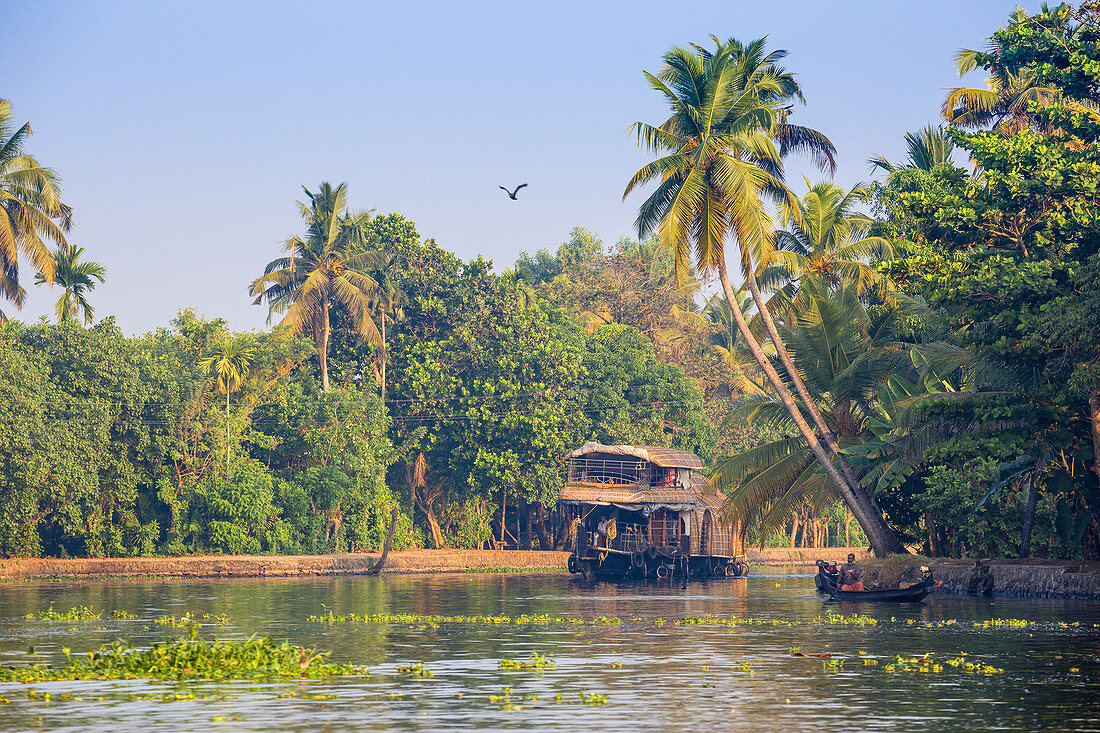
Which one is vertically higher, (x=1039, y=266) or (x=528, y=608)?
(x=1039, y=266)

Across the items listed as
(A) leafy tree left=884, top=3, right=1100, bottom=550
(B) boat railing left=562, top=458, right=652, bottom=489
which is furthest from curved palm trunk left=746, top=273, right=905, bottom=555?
(B) boat railing left=562, top=458, right=652, bottom=489

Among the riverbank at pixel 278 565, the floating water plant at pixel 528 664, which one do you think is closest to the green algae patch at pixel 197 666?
the floating water plant at pixel 528 664

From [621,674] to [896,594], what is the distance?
1844cm

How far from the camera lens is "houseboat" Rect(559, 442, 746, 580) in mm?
57844

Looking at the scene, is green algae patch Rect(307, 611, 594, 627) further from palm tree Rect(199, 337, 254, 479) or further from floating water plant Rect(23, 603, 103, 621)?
palm tree Rect(199, 337, 254, 479)

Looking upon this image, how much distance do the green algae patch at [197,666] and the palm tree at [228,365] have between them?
132ft

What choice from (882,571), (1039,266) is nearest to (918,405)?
(1039,266)

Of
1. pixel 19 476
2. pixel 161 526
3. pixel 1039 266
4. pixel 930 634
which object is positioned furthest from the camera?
pixel 161 526

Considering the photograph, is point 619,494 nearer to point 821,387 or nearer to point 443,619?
point 821,387

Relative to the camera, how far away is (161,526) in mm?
58812

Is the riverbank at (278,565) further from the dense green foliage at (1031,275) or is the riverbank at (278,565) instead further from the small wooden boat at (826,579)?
the dense green foliage at (1031,275)

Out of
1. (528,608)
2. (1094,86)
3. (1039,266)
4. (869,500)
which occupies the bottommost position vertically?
(528,608)

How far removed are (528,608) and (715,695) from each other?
19.6m

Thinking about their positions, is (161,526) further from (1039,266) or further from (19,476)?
(1039,266)
